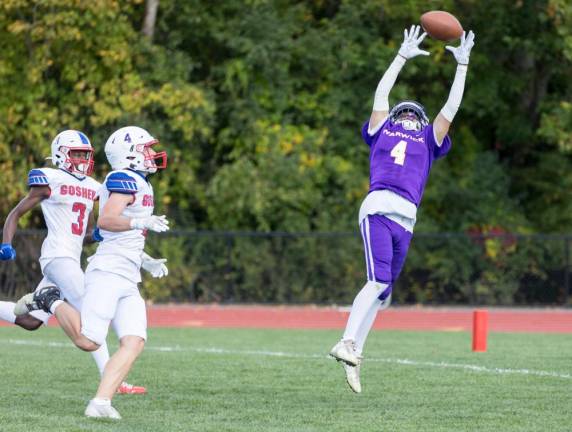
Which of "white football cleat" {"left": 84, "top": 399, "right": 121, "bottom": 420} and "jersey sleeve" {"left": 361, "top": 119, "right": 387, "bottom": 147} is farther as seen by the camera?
"jersey sleeve" {"left": 361, "top": 119, "right": 387, "bottom": 147}

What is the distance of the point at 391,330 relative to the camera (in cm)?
1742

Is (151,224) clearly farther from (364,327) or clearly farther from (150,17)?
(150,17)

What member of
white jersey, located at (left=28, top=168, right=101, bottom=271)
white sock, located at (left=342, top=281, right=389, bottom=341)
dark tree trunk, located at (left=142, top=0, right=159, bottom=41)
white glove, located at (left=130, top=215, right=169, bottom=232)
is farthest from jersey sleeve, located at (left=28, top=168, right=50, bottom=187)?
dark tree trunk, located at (left=142, top=0, right=159, bottom=41)

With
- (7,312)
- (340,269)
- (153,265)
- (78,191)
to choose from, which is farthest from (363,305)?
(340,269)

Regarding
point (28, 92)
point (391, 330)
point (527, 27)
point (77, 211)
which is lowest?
point (391, 330)

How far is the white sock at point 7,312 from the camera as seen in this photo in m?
9.22

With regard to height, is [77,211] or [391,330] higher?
[77,211]

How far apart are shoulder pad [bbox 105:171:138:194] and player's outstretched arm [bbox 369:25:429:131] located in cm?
212

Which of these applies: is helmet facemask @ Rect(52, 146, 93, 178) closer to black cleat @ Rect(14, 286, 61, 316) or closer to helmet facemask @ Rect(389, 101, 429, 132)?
black cleat @ Rect(14, 286, 61, 316)

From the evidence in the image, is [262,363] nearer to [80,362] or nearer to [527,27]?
[80,362]

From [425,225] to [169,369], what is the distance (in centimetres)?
1407

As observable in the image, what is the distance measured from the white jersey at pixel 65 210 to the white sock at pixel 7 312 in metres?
0.38

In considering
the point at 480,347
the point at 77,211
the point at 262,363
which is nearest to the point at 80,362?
the point at 262,363

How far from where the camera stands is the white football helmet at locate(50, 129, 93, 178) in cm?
921
